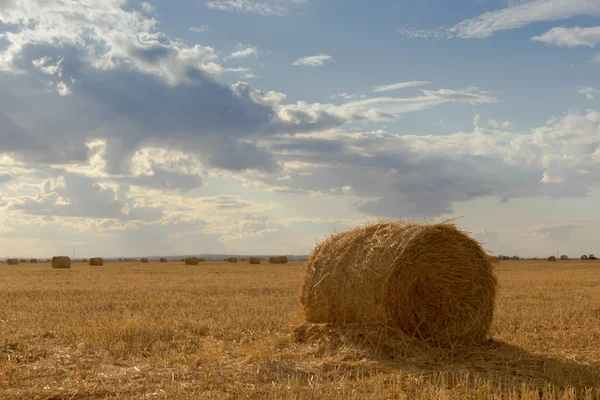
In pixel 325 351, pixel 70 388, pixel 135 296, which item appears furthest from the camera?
pixel 135 296

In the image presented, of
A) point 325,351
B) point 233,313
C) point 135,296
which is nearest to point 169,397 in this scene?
point 325,351

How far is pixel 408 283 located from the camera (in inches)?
393

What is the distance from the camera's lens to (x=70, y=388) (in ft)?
22.9

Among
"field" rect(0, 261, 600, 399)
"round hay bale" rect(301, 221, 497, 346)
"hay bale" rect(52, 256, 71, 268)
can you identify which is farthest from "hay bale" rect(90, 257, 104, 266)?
"round hay bale" rect(301, 221, 497, 346)

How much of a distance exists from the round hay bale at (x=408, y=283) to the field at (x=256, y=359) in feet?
1.99

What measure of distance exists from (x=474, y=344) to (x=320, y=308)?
8.25ft

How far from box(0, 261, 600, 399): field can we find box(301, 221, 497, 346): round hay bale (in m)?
0.61

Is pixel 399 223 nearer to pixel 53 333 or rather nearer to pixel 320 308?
pixel 320 308

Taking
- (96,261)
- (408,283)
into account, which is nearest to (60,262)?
(96,261)

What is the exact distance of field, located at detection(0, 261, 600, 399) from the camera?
6.87 metres

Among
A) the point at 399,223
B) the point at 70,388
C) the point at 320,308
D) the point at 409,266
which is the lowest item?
the point at 70,388

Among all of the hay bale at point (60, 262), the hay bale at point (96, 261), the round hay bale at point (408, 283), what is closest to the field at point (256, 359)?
the round hay bale at point (408, 283)

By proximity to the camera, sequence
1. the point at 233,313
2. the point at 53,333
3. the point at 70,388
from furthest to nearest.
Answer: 1. the point at 233,313
2. the point at 53,333
3. the point at 70,388

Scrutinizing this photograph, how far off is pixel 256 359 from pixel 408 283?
2.91 meters
